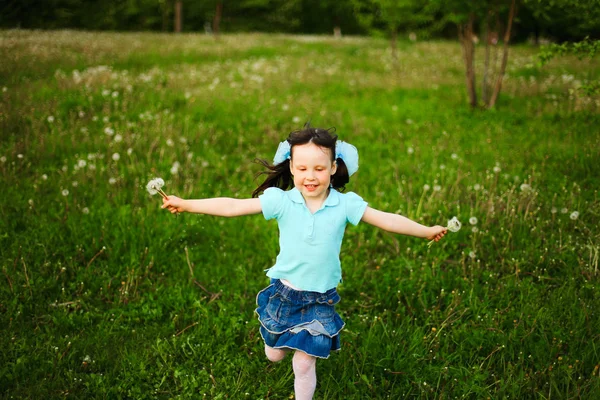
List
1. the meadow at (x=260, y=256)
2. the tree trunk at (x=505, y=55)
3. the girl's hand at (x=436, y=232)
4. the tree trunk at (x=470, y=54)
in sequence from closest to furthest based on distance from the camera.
A: the girl's hand at (x=436, y=232) → the meadow at (x=260, y=256) → the tree trunk at (x=505, y=55) → the tree trunk at (x=470, y=54)

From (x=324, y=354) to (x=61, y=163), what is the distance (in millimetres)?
4833

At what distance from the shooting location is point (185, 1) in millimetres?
52719

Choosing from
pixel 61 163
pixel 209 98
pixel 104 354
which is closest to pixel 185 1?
pixel 209 98

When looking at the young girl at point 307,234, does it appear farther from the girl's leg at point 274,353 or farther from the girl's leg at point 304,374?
the girl's leg at point 274,353

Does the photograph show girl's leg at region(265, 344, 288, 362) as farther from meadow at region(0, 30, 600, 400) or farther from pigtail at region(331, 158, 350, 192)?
pigtail at region(331, 158, 350, 192)

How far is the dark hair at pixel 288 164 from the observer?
2662mm

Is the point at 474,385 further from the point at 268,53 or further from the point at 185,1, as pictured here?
the point at 185,1

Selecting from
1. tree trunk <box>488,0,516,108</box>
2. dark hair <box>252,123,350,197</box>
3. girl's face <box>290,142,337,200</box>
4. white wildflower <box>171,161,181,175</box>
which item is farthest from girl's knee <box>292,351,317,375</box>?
tree trunk <box>488,0,516,108</box>

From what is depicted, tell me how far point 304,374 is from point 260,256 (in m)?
2.09

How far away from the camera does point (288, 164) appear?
10.2ft

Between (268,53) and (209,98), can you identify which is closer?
(209,98)

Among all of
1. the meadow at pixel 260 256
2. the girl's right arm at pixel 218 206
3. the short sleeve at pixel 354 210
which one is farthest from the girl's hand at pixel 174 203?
the meadow at pixel 260 256

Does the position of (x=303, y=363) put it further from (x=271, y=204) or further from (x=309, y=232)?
(x=271, y=204)

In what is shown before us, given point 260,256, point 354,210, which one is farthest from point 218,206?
point 260,256
